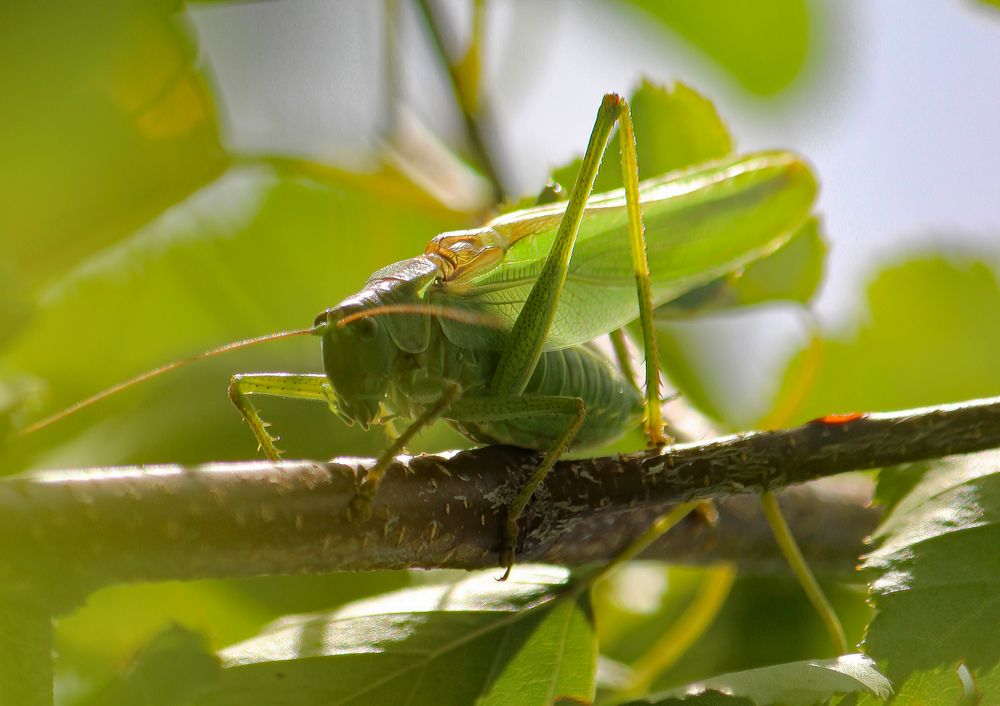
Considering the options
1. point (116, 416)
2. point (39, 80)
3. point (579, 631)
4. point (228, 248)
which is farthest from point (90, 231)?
point (579, 631)

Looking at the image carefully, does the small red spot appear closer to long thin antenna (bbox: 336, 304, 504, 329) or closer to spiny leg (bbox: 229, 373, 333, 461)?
long thin antenna (bbox: 336, 304, 504, 329)

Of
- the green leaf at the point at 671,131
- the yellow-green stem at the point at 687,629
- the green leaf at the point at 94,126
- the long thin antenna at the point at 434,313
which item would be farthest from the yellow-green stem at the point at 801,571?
the green leaf at the point at 94,126

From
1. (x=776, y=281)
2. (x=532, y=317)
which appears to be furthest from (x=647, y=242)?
(x=776, y=281)

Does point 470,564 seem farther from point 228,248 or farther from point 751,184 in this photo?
point 228,248

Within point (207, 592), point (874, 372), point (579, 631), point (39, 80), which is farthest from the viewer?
point (874, 372)

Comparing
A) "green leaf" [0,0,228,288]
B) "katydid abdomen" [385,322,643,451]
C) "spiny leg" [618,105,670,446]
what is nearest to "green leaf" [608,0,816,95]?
"spiny leg" [618,105,670,446]
